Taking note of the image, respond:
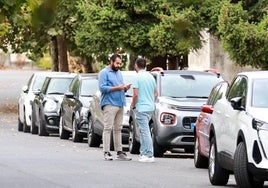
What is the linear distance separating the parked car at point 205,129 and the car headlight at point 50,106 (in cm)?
1098

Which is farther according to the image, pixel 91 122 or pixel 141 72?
pixel 91 122

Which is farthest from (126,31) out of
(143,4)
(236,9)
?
(236,9)

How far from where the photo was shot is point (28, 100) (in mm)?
29438

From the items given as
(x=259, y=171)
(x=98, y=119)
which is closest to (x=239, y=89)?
(x=259, y=171)

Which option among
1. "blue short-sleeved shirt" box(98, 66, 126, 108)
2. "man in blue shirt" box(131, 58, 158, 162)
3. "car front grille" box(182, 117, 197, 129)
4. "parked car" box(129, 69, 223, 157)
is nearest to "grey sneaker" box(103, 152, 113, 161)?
"man in blue shirt" box(131, 58, 158, 162)

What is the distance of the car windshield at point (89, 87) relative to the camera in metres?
24.3

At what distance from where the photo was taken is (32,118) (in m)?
28.2

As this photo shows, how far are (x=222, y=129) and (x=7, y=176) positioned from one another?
3.31 m

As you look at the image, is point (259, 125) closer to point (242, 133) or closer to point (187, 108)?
point (242, 133)

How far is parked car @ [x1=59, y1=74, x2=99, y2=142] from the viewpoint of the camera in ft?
77.5

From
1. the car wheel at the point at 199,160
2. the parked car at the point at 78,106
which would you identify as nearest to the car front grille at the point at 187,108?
the car wheel at the point at 199,160

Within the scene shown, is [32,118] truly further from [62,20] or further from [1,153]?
[62,20]

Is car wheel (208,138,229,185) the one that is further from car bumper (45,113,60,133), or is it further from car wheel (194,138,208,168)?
car bumper (45,113,60,133)

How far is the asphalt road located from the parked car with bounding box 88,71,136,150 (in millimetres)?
265
